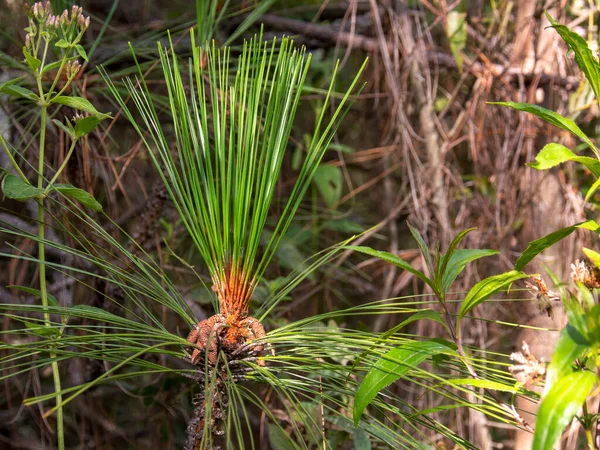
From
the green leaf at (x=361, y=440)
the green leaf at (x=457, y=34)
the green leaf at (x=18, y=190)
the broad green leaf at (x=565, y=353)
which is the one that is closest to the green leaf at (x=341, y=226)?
the green leaf at (x=457, y=34)

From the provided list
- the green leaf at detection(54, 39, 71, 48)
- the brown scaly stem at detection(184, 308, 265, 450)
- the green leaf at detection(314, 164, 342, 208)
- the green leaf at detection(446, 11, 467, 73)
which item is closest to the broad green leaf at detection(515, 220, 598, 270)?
the brown scaly stem at detection(184, 308, 265, 450)

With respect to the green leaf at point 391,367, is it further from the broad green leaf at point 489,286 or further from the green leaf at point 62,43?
the green leaf at point 62,43

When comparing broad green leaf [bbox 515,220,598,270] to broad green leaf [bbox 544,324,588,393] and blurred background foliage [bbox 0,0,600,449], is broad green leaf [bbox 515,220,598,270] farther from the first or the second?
blurred background foliage [bbox 0,0,600,449]

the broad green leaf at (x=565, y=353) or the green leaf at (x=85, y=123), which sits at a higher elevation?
the green leaf at (x=85, y=123)

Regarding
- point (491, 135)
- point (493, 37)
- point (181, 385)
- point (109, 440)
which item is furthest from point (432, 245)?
point (109, 440)

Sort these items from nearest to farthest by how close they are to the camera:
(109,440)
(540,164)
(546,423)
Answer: (546,423), (540,164), (109,440)

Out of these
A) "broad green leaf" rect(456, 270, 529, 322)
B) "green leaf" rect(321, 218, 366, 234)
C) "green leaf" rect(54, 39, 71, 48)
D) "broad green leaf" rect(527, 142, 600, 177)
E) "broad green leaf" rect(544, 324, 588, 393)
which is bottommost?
"broad green leaf" rect(544, 324, 588, 393)

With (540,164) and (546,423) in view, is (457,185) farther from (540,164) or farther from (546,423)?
(546,423)
